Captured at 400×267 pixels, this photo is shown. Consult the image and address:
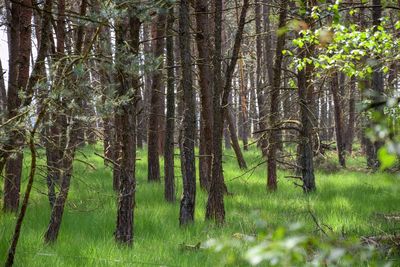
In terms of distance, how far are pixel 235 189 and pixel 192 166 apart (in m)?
3.89

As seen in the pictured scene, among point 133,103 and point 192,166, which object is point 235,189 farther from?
point 133,103

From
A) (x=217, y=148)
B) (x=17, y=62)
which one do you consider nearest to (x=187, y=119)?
(x=217, y=148)

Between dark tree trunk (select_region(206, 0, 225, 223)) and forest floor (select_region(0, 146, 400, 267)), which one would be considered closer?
forest floor (select_region(0, 146, 400, 267))

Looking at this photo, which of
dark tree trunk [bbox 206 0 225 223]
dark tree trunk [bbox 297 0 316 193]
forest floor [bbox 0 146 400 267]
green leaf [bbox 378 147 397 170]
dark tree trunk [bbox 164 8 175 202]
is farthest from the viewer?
dark tree trunk [bbox 297 0 316 193]

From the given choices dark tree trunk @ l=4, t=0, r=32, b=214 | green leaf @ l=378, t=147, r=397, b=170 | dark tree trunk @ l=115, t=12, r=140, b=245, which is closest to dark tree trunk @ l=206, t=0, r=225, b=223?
dark tree trunk @ l=115, t=12, r=140, b=245

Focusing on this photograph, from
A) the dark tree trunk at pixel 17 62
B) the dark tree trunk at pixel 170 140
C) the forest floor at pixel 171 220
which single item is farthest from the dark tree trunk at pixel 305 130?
the dark tree trunk at pixel 17 62

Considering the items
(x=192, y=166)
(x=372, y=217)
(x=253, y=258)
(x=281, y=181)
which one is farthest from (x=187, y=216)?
(x=253, y=258)

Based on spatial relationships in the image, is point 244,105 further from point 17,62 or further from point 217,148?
point 17,62

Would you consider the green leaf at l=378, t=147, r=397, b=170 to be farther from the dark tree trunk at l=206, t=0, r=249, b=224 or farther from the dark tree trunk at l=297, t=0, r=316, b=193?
the dark tree trunk at l=297, t=0, r=316, b=193

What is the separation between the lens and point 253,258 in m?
1.11

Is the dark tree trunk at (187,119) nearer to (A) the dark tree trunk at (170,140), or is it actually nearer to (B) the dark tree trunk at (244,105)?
(A) the dark tree trunk at (170,140)

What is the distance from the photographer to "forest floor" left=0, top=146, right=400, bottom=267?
→ 5406 millimetres

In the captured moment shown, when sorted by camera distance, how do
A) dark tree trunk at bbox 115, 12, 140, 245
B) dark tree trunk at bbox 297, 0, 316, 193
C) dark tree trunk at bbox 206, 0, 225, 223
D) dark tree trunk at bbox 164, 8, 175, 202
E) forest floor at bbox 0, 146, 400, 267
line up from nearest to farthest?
forest floor at bbox 0, 146, 400, 267 → dark tree trunk at bbox 115, 12, 140, 245 → dark tree trunk at bbox 206, 0, 225, 223 → dark tree trunk at bbox 164, 8, 175, 202 → dark tree trunk at bbox 297, 0, 316, 193

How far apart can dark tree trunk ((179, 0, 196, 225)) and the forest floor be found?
328 mm
